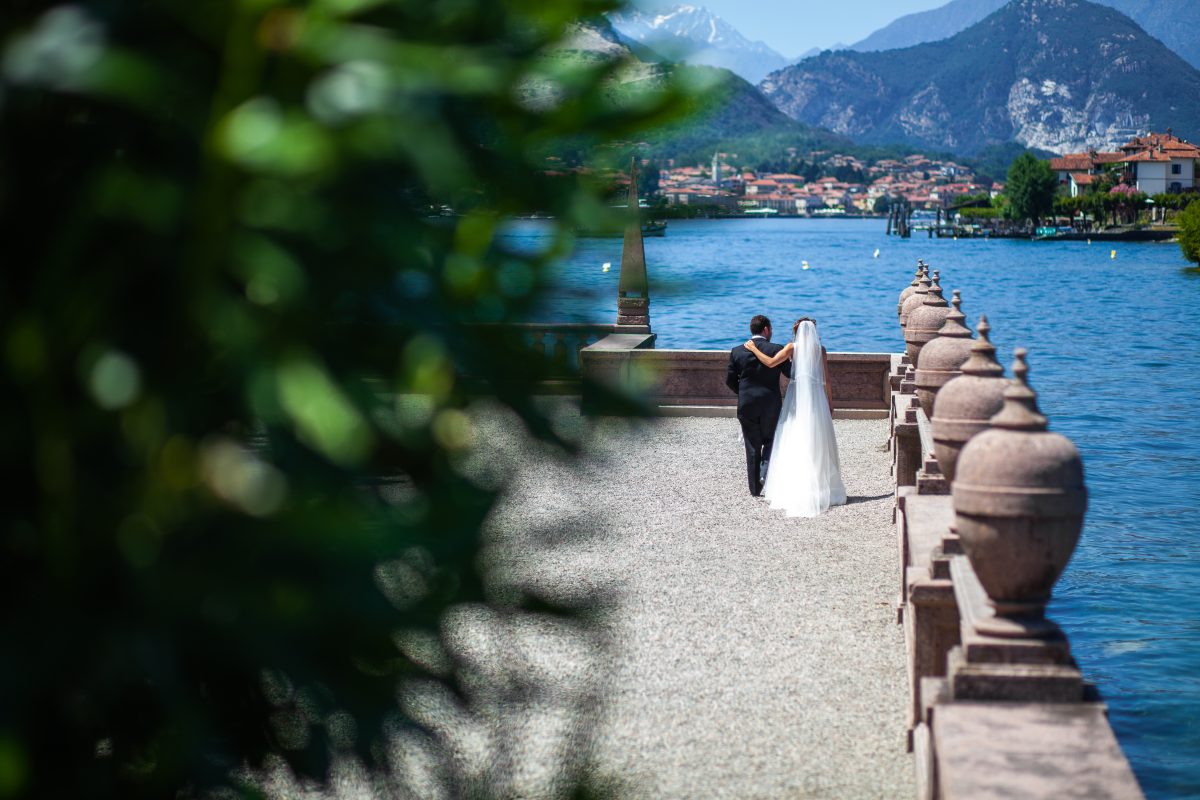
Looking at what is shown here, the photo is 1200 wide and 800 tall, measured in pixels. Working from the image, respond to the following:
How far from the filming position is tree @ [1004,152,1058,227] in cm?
17450

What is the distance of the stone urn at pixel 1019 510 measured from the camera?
191 inches

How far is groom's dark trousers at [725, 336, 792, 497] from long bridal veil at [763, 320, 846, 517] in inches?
6.2

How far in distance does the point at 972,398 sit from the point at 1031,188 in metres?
179

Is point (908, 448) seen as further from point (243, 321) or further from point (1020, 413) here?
point (243, 321)

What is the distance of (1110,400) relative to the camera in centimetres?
3469

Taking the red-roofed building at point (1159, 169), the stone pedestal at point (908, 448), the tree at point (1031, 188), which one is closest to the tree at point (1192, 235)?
the stone pedestal at point (908, 448)

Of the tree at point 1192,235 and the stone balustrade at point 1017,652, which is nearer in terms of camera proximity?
the stone balustrade at point 1017,652

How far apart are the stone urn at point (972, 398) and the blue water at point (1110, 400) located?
6.74ft

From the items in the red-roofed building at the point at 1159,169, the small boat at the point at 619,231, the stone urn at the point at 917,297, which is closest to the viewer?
the small boat at the point at 619,231

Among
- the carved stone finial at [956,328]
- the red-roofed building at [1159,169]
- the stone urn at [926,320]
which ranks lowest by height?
the stone urn at [926,320]

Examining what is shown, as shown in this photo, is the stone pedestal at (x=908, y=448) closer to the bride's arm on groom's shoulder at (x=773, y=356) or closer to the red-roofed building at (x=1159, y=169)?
the bride's arm on groom's shoulder at (x=773, y=356)

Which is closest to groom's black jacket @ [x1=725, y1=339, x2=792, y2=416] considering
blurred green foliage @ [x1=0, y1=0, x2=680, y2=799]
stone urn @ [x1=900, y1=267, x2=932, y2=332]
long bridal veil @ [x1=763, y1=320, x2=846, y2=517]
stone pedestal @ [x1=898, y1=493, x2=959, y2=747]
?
long bridal veil @ [x1=763, y1=320, x2=846, y2=517]

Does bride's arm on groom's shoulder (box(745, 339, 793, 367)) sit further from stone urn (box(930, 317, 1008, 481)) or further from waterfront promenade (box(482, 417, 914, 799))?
stone urn (box(930, 317, 1008, 481))

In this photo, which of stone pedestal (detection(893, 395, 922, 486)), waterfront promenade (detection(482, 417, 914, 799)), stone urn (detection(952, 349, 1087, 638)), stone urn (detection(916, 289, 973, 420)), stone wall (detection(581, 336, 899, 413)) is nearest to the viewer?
waterfront promenade (detection(482, 417, 914, 799))
